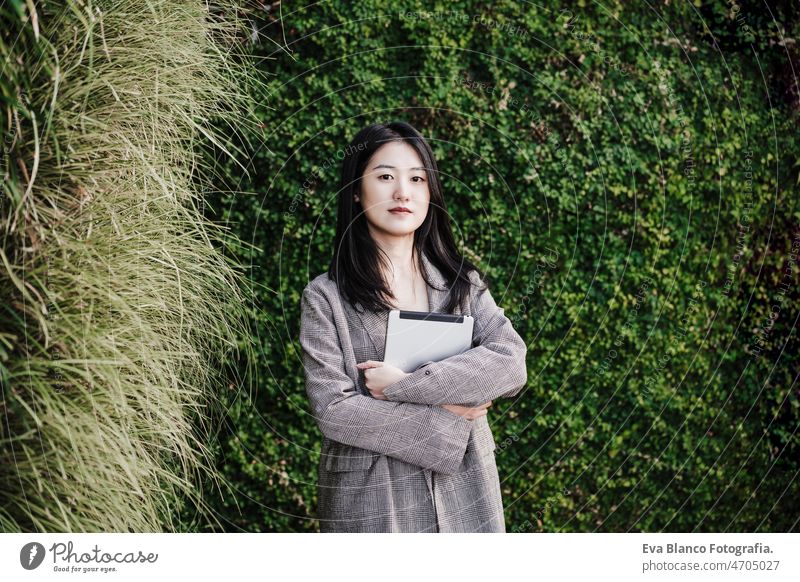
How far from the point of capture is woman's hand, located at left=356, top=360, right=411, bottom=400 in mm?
1743

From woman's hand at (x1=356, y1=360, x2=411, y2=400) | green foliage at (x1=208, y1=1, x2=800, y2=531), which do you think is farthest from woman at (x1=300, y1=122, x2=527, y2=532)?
green foliage at (x1=208, y1=1, x2=800, y2=531)

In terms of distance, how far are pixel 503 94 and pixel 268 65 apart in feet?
3.06

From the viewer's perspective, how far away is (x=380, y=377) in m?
1.75

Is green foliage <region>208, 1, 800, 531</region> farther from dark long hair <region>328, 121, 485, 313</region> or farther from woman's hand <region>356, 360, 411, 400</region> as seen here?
woman's hand <region>356, 360, 411, 400</region>

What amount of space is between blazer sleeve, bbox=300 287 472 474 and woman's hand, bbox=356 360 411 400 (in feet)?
0.09

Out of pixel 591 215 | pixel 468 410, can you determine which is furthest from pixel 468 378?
pixel 591 215

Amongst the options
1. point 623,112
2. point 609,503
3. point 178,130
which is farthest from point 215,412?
point 623,112

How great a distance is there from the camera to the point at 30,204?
1960mm

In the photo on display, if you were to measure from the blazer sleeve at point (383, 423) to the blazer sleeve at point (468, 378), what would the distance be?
40mm

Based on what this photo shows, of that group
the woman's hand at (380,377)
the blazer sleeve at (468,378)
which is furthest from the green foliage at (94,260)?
the blazer sleeve at (468,378)

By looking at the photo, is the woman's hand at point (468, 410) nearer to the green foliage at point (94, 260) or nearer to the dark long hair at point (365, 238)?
the dark long hair at point (365, 238)

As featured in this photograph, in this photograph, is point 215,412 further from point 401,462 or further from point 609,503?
point 609,503

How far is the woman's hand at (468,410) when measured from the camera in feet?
5.76
